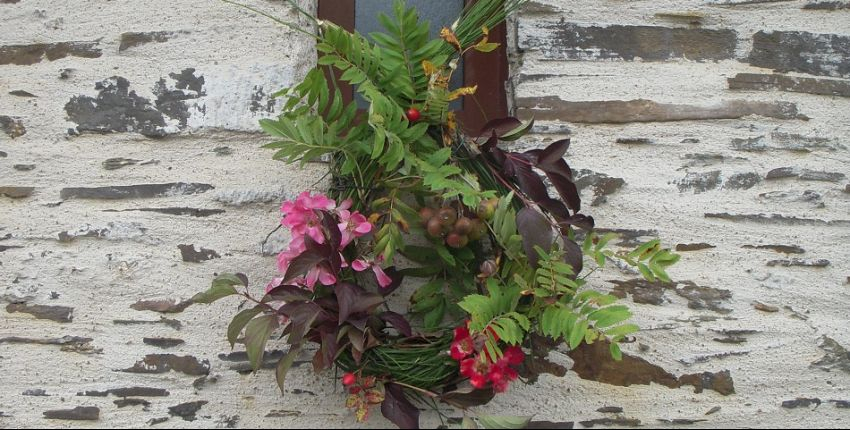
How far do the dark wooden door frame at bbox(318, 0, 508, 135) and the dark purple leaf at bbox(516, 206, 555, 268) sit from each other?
473 mm

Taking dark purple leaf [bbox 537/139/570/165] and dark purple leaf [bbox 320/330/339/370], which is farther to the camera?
dark purple leaf [bbox 537/139/570/165]

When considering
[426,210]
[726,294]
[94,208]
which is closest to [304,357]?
[426,210]

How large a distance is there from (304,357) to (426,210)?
44cm

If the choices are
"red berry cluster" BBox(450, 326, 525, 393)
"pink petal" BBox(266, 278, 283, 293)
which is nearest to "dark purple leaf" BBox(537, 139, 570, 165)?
"red berry cluster" BBox(450, 326, 525, 393)

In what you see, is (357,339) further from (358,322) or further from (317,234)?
(317,234)

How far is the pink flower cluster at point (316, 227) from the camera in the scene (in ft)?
5.07

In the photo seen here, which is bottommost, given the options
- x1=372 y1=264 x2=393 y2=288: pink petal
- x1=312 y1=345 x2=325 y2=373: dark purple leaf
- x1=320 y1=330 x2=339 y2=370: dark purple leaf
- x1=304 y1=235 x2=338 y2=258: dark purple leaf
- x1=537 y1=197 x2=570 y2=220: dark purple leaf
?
x1=312 y1=345 x2=325 y2=373: dark purple leaf

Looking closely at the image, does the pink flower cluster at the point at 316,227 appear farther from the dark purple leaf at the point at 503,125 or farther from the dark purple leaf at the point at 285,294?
the dark purple leaf at the point at 503,125

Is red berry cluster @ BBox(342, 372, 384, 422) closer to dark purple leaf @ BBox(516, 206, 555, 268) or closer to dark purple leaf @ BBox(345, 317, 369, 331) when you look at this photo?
dark purple leaf @ BBox(345, 317, 369, 331)

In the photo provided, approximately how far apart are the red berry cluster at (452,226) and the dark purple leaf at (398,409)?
0.32 metres

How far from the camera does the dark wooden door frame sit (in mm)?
1920

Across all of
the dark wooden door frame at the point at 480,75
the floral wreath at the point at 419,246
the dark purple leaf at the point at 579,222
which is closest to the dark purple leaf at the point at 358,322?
the floral wreath at the point at 419,246

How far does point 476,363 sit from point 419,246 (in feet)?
1.02

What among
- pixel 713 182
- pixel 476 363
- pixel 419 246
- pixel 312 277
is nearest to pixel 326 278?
pixel 312 277
